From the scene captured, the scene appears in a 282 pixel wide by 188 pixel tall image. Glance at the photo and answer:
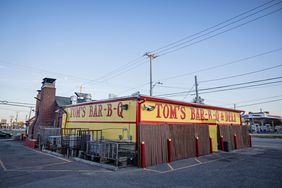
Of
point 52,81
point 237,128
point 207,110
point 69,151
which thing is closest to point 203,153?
point 207,110

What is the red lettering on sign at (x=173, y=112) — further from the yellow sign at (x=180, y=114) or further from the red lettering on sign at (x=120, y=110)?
the red lettering on sign at (x=120, y=110)

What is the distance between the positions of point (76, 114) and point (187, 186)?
1611cm

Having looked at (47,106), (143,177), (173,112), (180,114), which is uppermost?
(47,106)

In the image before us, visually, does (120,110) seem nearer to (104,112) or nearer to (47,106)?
(104,112)

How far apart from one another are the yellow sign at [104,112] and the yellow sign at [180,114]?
1137mm

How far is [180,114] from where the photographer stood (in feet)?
51.5

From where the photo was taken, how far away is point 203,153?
1515cm

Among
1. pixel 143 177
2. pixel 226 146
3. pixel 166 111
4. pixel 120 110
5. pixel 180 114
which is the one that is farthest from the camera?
pixel 226 146

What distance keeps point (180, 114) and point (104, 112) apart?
263 inches

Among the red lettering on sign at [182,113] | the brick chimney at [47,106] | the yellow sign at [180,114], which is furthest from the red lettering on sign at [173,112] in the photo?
the brick chimney at [47,106]

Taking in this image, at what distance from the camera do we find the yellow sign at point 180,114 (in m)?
13.3

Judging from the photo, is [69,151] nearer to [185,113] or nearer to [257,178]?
[185,113]

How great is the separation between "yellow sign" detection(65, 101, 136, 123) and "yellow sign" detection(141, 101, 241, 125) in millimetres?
1137

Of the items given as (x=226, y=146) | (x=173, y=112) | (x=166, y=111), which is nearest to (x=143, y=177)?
(x=166, y=111)
